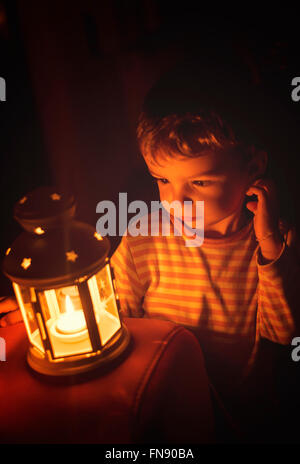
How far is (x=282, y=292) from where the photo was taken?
0.98 meters

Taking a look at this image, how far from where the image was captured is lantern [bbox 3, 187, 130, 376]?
2.78 feet

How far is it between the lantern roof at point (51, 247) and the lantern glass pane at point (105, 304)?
0.11m

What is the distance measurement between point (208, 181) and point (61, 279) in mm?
439

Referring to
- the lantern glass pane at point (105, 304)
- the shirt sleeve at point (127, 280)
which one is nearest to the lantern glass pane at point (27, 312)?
the lantern glass pane at point (105, 304)

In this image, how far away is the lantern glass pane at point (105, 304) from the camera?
0.99 metres

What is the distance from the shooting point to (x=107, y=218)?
1205 mm

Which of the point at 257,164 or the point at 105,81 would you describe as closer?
the point at 257,164

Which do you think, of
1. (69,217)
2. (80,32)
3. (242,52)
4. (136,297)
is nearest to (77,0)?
(80,32)

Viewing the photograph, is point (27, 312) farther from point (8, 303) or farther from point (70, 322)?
point (8, 303)

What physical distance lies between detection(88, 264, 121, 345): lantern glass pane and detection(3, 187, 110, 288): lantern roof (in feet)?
→ 0.36

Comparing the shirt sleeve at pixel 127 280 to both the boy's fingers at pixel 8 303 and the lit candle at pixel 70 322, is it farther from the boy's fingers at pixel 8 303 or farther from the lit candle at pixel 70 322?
the boy's fingers at pixel 8 303

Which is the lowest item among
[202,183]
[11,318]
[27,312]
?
[11,318]

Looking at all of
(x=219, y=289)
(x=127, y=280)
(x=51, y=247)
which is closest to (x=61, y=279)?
(x=51, y=247)

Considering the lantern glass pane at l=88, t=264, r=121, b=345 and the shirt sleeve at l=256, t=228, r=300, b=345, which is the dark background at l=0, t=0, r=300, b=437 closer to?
the shirt sleeve at l=256, t=228, r=300, b=345
